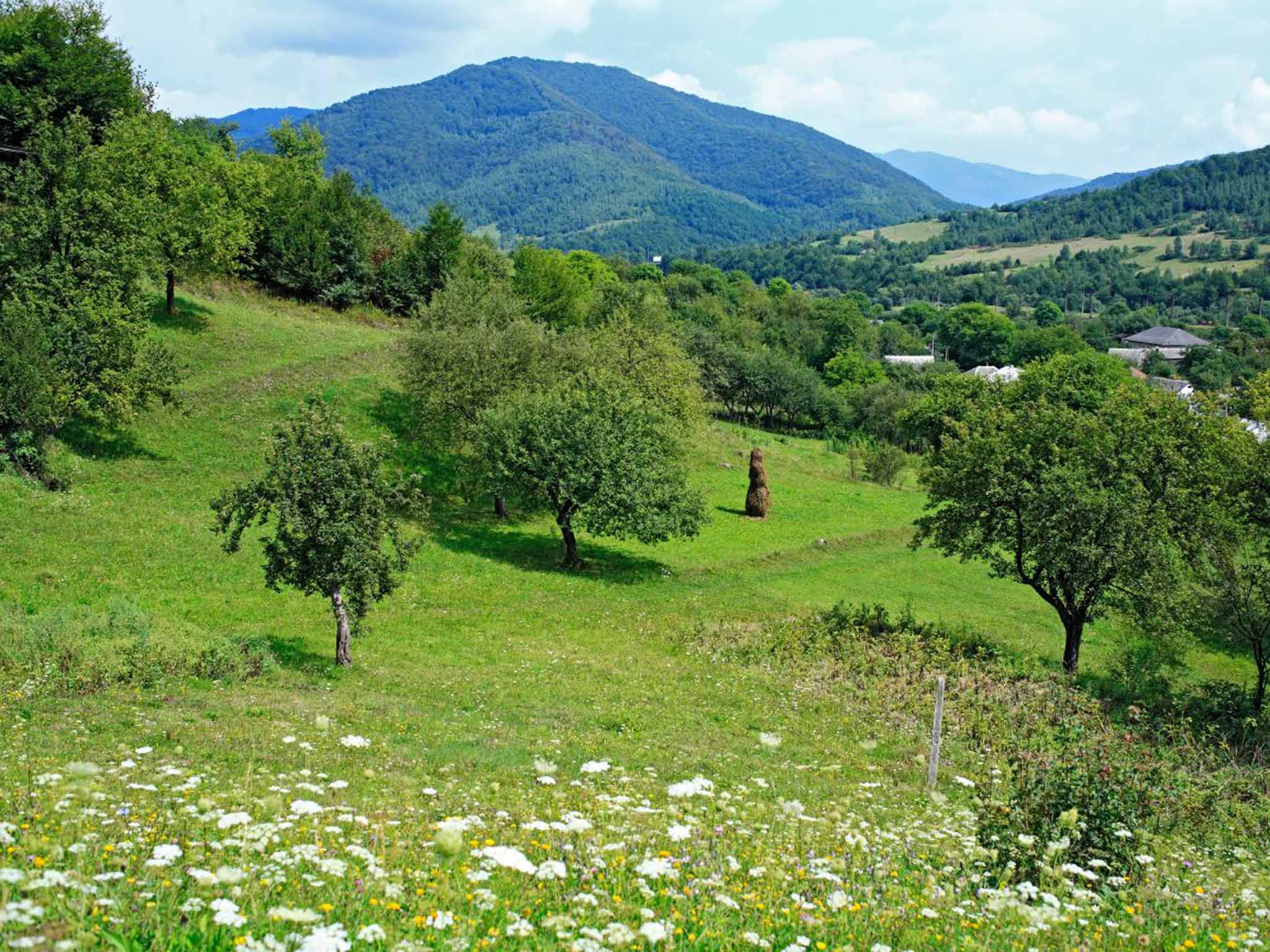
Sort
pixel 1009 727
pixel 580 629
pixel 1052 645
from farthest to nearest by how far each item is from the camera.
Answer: pixel 1052 645 → pixel 580 629 → pixel 1009 727

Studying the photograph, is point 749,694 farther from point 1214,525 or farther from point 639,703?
point 1214,525

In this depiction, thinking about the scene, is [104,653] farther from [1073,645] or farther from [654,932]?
[1073,645]

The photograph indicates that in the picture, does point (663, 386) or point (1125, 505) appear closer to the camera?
point (1125, 505)

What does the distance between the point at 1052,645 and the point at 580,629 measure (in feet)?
63.2

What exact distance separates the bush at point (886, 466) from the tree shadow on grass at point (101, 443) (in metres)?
53.4

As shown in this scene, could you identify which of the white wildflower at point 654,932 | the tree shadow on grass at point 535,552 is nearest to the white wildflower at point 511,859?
the white wildflower at point 654,932

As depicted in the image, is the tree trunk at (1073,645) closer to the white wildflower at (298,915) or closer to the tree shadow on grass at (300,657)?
the tree shadow on grass at (300,657)

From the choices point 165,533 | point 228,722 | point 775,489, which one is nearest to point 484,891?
point 228,722

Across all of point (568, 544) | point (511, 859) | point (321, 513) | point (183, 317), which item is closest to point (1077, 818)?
point (511, 859)

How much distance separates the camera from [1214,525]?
28484mm

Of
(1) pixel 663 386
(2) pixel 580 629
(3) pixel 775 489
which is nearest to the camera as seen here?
(2) pixel 580 629

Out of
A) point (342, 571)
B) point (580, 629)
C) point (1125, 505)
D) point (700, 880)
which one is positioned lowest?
point (580, 629)

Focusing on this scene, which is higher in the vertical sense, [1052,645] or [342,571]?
[342,571]

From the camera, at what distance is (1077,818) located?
9469mm
